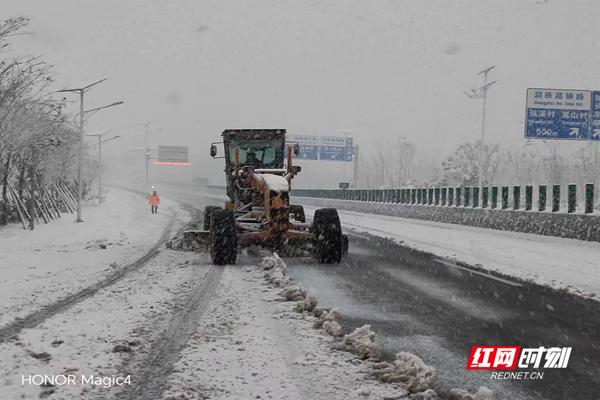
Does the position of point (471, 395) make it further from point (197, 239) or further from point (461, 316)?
point (197, 239)

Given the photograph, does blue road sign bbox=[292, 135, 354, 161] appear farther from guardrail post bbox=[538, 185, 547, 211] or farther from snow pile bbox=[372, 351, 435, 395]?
snow pile bbox=[372, 351, 435, 395]

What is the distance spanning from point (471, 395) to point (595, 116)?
22.1m

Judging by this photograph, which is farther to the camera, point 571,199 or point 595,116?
point 595,116

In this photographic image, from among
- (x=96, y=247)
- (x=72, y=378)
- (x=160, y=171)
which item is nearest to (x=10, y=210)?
(x=96, y=247)

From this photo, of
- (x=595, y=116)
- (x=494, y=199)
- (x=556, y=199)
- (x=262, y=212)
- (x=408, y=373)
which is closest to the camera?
(x=408, y=373)

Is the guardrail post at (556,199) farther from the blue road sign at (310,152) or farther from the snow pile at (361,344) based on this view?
the blue road sign at (310,152)

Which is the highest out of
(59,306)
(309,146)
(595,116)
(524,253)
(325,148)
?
(309,146)

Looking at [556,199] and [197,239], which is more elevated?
[556,199]

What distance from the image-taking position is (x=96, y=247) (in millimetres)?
13547

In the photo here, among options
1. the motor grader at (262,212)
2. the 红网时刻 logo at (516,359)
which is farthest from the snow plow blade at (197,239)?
the 红网时刻 logo at (516,359)

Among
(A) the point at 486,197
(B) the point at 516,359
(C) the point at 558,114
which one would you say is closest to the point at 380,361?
(B) the point at 516,359

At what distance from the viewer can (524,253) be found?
1369 cm

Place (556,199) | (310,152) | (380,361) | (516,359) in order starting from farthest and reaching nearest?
1. (310,152)
2. (556,199)
3. (516,359)
4. (380,361)

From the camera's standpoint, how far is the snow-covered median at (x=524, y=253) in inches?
382
